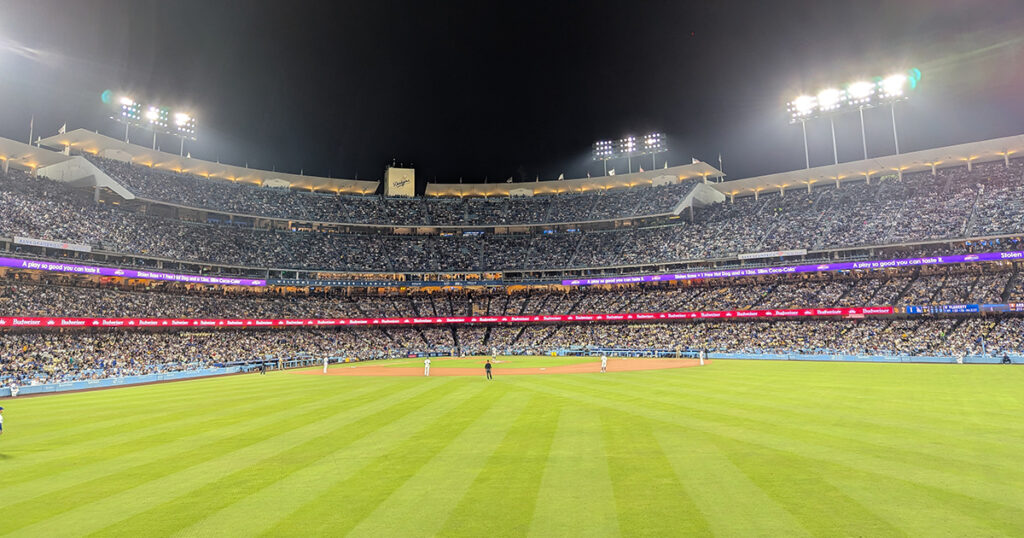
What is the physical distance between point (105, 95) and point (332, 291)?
36301 mm

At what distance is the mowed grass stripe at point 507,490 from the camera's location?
7.57 meters

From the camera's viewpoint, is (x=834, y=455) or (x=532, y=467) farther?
(x=834, y=455)

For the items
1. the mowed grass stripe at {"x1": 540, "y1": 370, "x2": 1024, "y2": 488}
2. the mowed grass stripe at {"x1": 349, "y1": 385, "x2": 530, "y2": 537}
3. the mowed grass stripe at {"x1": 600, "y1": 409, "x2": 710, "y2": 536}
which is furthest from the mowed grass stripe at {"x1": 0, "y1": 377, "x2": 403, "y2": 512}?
the mowed grass stripe at {"x1": 540, "y1": 370, "x2": 1024, "y2": 488}

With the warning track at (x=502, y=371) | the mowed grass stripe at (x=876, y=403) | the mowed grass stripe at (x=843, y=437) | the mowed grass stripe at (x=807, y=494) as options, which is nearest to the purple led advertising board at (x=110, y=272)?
the warning track at (x=502, y=371)

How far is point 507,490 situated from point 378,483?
2639 millimetres

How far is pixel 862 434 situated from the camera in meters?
13.1

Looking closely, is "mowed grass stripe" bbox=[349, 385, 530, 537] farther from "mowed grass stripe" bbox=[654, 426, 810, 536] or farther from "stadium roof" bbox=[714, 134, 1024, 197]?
"stadium roof" bbox=[714, 134, 1024, 197]

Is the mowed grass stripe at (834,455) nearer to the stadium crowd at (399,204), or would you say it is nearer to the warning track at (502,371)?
the warning track at (502,371)

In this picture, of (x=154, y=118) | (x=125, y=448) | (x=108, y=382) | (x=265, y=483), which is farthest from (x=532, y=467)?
(x=154, y=118)

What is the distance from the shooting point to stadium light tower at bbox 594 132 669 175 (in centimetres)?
7856

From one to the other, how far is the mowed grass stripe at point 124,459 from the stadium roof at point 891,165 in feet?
237

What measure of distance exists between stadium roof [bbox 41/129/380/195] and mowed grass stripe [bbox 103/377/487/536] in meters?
66.3

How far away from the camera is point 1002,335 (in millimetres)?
41719

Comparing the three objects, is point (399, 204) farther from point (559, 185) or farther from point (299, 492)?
point (299, 492)
